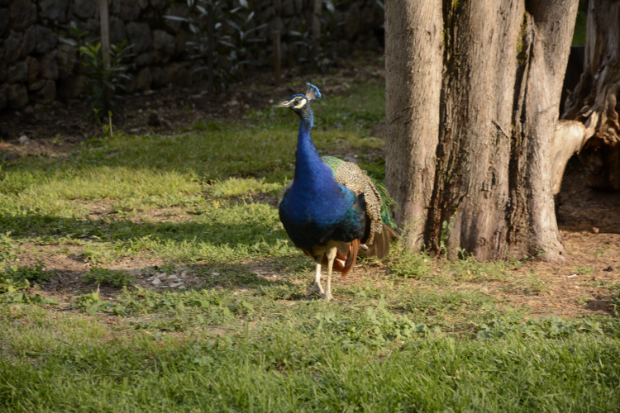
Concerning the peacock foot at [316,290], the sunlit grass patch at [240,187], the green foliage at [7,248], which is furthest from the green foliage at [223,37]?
the peacock foot at [316,290]

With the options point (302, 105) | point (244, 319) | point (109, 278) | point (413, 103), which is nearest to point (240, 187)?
point (109, 278)

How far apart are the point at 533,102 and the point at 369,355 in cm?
296

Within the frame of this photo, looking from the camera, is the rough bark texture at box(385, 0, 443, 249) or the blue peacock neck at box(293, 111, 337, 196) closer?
the blue peacock neck at box(293, 111, 337, 196)

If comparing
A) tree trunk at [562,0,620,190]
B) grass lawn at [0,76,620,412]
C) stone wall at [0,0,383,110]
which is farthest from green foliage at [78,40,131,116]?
tree trunk at [562,0,620,190]

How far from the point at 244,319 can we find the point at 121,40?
9.24m

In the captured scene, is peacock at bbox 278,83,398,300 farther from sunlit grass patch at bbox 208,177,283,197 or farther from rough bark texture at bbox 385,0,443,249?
sunlit grass patch at bbox 208,177,283,197

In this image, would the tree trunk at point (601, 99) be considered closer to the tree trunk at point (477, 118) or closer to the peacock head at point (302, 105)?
the tree trunk at point (477, 118)

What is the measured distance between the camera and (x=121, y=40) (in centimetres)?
1134

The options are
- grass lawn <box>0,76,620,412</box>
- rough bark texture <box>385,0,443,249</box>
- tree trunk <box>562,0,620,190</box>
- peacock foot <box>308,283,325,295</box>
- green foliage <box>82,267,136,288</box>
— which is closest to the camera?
grass lawn <box>0,76,620,412</box>

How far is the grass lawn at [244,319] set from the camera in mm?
2709

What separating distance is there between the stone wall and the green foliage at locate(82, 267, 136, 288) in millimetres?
6469

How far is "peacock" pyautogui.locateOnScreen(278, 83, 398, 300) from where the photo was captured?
3973mm

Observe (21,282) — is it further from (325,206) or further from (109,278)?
(325,206)

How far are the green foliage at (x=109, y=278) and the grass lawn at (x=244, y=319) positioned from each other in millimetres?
15
